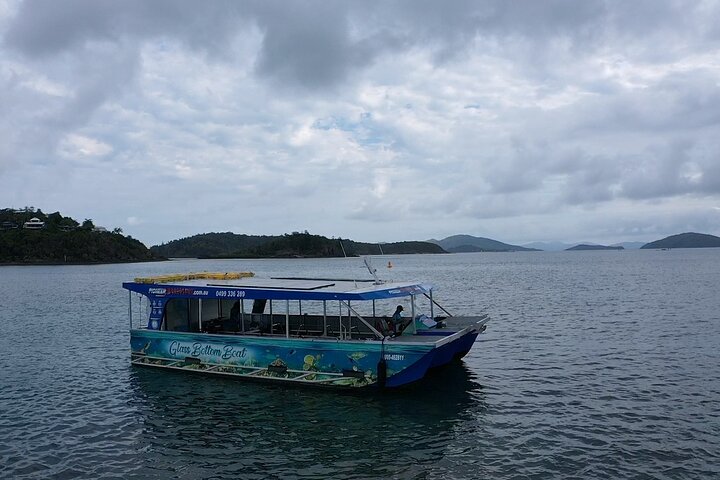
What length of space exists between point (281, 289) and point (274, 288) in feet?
1.67

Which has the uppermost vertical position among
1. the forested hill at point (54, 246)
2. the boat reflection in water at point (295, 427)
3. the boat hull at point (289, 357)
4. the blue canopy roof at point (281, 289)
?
the forested hill at point (54, 246)

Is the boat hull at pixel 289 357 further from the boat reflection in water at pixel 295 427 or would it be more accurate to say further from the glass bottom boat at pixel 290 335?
the boat reflection in water at pixel 295 427

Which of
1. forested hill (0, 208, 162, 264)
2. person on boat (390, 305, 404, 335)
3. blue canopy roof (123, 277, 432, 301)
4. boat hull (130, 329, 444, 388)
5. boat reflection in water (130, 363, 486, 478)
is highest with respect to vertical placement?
forested hill (0, 208, 162, 264)

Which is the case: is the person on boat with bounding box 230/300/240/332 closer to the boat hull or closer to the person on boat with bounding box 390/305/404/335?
the boat hull

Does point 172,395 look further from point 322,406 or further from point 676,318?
point 676,318

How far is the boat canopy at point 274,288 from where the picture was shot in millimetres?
18766

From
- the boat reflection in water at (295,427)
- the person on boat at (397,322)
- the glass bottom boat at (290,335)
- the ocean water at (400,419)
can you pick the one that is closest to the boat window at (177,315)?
the glass bottom boat at (290,335)

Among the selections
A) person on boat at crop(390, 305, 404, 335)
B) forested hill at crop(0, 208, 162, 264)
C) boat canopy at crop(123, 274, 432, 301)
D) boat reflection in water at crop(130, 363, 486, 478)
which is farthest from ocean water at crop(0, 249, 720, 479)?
forested hill at crop(0, 208, 162, 264)

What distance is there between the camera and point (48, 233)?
7283 inches

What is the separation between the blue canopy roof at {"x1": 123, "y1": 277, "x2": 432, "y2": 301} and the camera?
61.4ft

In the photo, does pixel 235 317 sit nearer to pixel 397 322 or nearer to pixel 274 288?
pixel 274 288

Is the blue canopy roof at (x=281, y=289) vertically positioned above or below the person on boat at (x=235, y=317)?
above

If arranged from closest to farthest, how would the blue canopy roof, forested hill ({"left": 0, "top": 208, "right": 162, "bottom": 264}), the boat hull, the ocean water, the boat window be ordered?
the ocean water → the boat hull → the blue canopy roof → the boat window → forested hill ({"left": 0, "top": 208, "right": 162, "bottom": 264})

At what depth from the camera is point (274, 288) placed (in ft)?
65.9
